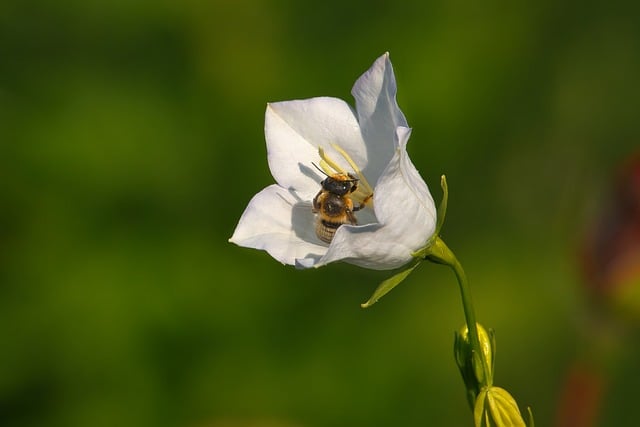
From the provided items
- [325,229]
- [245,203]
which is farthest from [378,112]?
[245,203]

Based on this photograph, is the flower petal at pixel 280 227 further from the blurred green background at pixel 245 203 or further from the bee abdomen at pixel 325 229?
the blurred green background at pixel 245 203

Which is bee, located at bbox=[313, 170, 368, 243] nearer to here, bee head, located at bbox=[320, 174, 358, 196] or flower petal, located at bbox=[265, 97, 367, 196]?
bee head, located at bbox=[320, 174, 358, 196]

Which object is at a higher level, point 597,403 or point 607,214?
point 607,214

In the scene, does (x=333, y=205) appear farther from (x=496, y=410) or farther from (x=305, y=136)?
(x=496, y=410)

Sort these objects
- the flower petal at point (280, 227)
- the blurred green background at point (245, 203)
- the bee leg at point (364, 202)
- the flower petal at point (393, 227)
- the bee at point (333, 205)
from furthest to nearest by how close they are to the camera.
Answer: the blurred green background at point (245, 203) < the bee leg at point (364, 202) < the bee at point (333, 205) < the flower petal at point (280, 227) < the flower petal at point (393, 227)

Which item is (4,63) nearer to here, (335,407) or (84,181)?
(84,181)

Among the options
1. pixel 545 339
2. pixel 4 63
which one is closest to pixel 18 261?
pixel 4 63

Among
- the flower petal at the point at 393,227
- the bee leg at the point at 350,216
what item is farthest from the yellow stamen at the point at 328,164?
the flower petal at the point at 393,227
